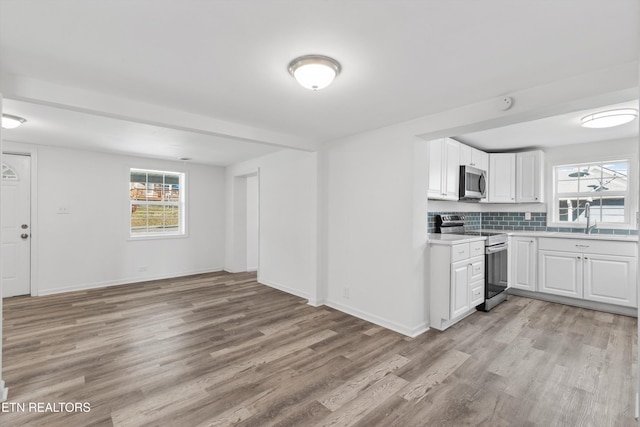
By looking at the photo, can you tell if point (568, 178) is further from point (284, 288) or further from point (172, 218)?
point (172, 218)

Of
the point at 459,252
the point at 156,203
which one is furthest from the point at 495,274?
the point at 156,203

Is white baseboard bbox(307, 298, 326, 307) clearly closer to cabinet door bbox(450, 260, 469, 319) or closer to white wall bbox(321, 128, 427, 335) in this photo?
white wall bbox(321, 128, 427, 335)

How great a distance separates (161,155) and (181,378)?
164 inches

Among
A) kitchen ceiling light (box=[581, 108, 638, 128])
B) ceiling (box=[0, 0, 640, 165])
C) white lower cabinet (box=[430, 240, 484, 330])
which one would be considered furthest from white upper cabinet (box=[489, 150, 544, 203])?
ceiling (box=[0, 0, 640, 165])

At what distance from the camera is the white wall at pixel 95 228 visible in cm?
468

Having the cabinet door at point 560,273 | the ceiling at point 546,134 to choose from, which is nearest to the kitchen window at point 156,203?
the ceiling at point 546,134

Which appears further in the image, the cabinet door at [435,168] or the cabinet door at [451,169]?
the cabinet door at [451,169]

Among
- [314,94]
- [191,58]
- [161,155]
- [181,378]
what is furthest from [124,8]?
[161,155]

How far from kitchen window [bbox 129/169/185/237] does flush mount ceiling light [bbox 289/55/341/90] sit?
4.83 metres

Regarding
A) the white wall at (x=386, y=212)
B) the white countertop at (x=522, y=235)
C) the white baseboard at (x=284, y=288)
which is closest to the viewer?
the white wall at (x=386, y=212)

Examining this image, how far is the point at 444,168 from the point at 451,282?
1467 mm

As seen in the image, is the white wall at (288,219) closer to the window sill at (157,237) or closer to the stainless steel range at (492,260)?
the window sill at (157,237)

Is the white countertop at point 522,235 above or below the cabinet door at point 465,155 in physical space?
below

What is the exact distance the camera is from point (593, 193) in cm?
456
